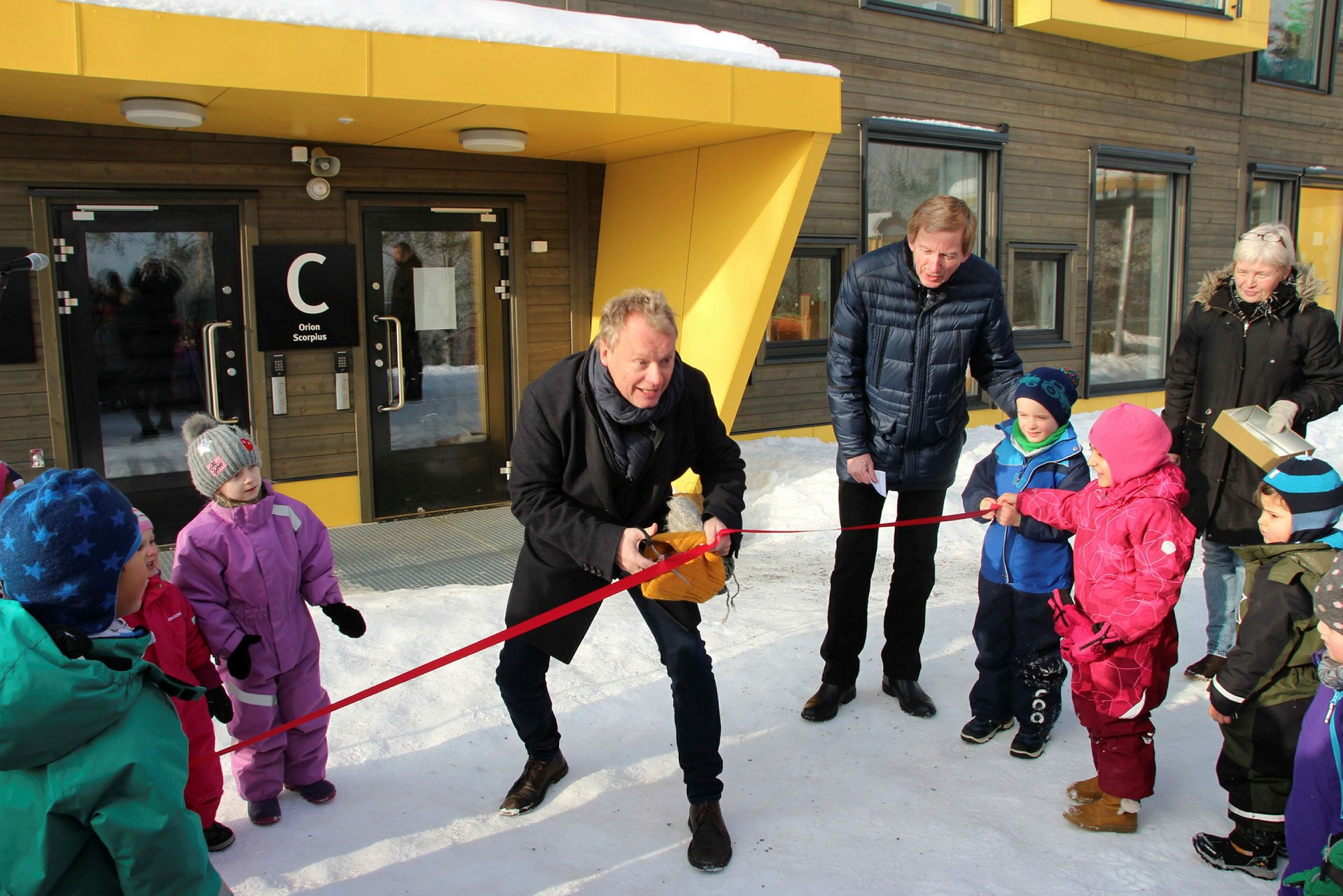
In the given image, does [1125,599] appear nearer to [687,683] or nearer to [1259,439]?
[1259,439]

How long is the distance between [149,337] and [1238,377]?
6.03m

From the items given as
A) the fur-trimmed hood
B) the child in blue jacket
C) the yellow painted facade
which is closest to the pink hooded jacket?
→ the child in blue jacket

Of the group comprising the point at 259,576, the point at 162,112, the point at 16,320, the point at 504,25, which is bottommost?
the point at 259,576

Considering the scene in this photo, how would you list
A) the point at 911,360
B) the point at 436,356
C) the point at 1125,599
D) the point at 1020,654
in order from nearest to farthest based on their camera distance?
1. the point at 1125,599
2. the point at 1020,654
3. the point at 911,360
4. the point at 436,356

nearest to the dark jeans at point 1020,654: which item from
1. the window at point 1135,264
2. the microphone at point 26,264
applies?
the microphone at point 26,264

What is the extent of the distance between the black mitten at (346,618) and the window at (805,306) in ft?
20.7

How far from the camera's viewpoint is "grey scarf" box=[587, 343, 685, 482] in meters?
2.91

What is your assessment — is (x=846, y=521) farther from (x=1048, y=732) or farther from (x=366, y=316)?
(x=366, y=316)

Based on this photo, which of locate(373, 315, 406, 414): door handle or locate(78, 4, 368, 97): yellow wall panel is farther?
locate(373, 315, 406, 414): door handle

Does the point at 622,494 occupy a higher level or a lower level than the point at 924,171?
lower

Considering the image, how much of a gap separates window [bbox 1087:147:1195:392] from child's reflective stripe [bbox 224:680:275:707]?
10.3 m

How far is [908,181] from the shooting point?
32.2 feet

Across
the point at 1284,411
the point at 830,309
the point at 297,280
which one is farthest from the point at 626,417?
the point at 830,309

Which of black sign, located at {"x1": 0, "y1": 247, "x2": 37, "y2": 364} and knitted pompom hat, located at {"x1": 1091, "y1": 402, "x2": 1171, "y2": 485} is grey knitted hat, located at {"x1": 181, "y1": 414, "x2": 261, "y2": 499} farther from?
black sign, located at {"x1": 0, "y1": 247, "x2": 37, "y2": 364}
